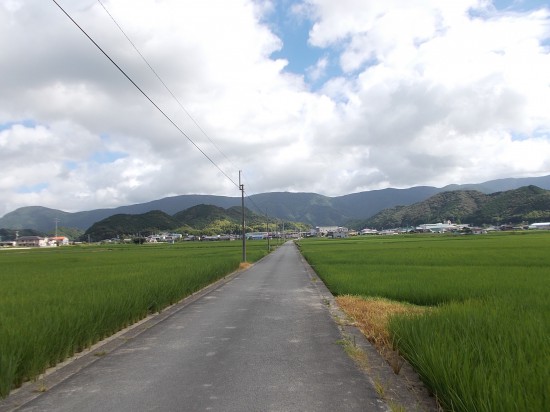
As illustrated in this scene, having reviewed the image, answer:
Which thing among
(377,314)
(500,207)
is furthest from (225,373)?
(500,207)

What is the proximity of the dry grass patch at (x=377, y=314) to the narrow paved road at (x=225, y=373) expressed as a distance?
70cm

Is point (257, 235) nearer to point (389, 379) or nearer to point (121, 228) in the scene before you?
point (121, 228)

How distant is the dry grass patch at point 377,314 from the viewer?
7.31 meters

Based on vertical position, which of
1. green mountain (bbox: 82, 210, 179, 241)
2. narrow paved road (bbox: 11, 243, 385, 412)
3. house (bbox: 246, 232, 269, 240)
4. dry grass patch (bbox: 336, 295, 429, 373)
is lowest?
dry grass patch (bbox: 336, 295, 429, 373)

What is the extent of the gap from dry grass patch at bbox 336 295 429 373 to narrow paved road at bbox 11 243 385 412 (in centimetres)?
70

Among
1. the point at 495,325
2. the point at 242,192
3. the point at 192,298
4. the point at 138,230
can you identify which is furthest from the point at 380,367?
the point at 138,230

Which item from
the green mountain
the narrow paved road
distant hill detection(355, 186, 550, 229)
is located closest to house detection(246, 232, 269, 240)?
the green mountain

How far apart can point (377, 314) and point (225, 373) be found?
18.5ft

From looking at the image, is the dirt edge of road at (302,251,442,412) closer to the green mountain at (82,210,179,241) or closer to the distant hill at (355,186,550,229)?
the distant hill at (355,186,550,229)

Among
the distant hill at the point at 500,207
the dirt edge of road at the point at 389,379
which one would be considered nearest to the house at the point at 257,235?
the distant hill at the point at 500,207

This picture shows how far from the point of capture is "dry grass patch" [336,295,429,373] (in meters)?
7.31

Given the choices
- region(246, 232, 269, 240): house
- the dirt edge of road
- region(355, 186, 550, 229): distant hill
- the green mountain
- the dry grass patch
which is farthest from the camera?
the green mountain

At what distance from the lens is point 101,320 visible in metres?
8.14

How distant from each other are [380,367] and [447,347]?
1307mm
